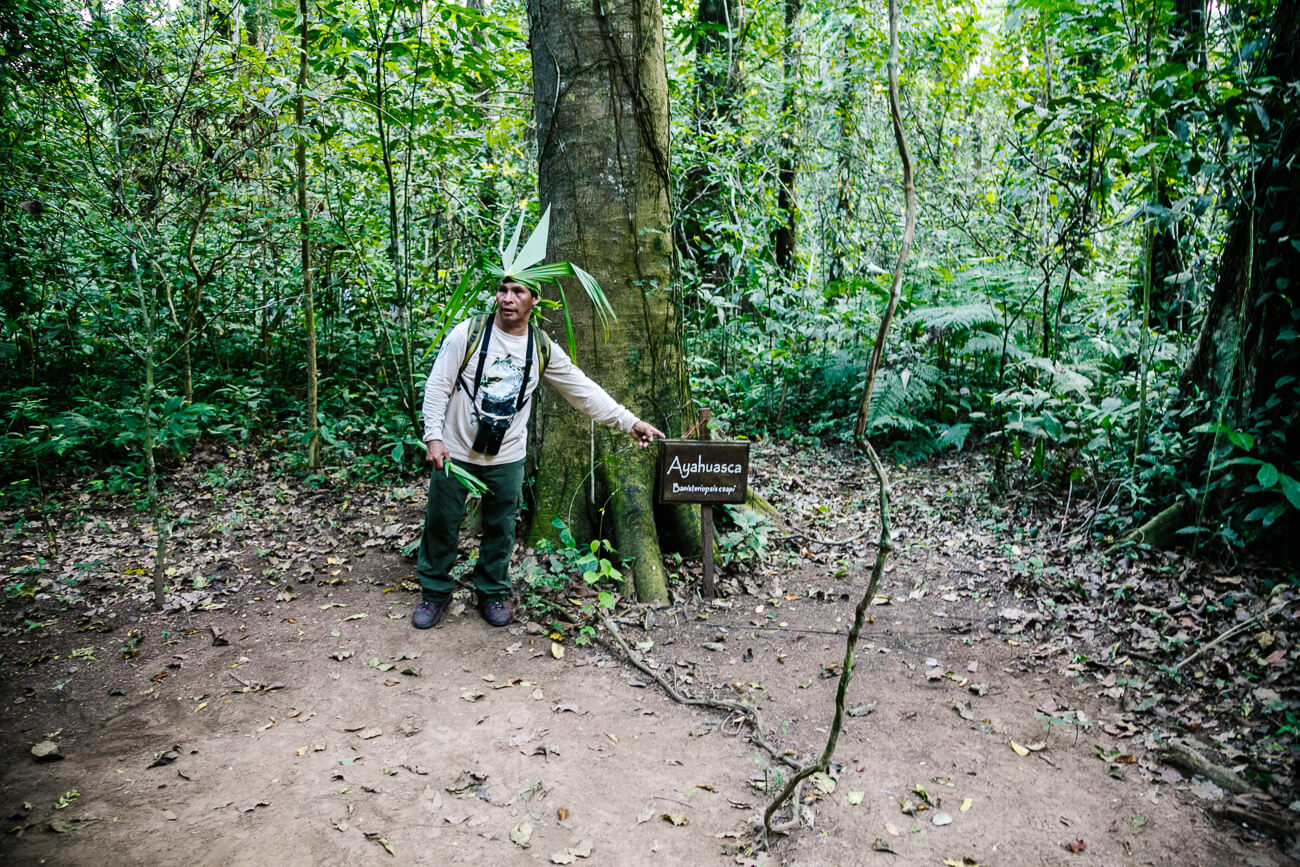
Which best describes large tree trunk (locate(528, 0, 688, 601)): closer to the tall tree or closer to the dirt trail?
the dirt trail

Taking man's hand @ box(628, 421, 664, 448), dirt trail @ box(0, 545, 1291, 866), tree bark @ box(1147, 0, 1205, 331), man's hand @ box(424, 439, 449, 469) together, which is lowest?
dirt trail @ box(0, 545, 1291, 866)

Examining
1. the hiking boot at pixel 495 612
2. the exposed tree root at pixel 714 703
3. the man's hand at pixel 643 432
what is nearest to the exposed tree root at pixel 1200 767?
the exposed tree root at pixel 714 703

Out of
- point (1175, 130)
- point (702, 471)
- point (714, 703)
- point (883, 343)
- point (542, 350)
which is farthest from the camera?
point (1175, 130)

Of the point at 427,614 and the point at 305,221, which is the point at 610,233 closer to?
the point at 427,614

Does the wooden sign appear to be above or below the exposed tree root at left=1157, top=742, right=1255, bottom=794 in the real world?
above

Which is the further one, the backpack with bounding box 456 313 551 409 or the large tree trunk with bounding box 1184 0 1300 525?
the large tree trunk with bounding box 1184 0 1300 525

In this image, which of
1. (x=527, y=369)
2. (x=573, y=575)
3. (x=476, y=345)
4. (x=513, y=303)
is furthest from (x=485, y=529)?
(x=513, y=303)

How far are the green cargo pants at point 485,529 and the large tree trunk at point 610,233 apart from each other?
22.6 inches

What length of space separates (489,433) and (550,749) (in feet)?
5.46

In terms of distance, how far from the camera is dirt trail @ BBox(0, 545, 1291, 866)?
271cm

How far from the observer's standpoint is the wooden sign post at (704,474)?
14.7 feet

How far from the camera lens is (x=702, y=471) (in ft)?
14.9

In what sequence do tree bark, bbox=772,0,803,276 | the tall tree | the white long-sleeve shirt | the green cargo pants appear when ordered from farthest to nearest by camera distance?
tree bark, bbox=772,0,803,276, the tall tree, the green cargo pants, the white long-sleeve shirt

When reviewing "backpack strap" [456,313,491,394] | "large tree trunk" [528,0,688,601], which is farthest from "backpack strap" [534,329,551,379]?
"large tree trunk" [528,0,688,601]
